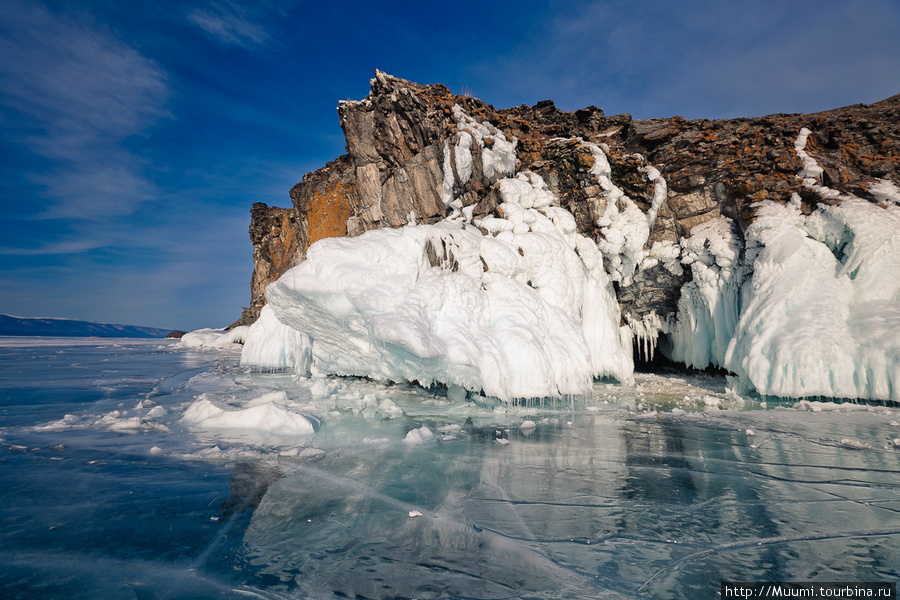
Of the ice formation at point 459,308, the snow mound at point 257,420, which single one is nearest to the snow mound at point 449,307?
the ice formation at point 459,308

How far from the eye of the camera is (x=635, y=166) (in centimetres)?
1481

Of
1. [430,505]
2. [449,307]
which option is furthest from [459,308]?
[430,505]

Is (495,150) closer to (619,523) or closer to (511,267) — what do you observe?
(511,267)

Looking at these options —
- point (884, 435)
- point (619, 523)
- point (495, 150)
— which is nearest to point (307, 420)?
point (619, 523)

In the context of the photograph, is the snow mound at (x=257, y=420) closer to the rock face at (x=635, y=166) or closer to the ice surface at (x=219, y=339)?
the rock face at (x=635, y=166)

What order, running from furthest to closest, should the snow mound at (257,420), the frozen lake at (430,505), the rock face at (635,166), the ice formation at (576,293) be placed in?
1. the rock face at (635,166)
2. the ice formation at (576,293)
3. the snow mound at (257,420)
4. the frozen lake at (430,505)

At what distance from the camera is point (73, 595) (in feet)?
8.52

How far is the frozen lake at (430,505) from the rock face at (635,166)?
774 centimetres

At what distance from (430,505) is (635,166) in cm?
1480

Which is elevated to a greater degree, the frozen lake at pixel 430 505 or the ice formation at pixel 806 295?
the ice formation at pixel 806 295

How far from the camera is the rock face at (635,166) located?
13.4m

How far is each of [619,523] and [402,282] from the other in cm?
698

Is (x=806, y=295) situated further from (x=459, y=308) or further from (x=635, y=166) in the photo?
(x=459, y=308)

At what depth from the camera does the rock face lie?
13.4m
